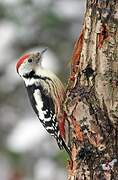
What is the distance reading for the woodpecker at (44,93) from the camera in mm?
5664

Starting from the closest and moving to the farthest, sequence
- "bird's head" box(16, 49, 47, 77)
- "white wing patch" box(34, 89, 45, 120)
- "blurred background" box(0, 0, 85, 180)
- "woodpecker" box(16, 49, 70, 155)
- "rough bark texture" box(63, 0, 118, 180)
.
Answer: "rough bark texture" box(63, 0, 118, 180)
"woodpecker" box(16, 49, 70, 155)
"white wing patch" box(34, 89, 45, 120)
"bird's head" box(16, 49, 47, 77)
"blurred background" box(0, 0, 85, 180)

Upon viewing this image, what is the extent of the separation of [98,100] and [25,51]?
4302 millimetres

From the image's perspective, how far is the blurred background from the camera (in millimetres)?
8641

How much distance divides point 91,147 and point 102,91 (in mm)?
390

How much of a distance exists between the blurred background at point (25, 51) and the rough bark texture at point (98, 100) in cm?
338

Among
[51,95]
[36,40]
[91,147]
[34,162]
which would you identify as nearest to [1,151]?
[34,162]

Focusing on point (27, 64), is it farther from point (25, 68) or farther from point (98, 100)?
point (98, 100)

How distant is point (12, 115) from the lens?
10.1 metres

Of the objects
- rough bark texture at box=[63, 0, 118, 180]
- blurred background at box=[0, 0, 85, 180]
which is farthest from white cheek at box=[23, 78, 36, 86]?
blurred background at box=[0, 0, 85, 180]

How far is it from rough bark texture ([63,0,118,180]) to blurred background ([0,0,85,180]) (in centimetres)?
338

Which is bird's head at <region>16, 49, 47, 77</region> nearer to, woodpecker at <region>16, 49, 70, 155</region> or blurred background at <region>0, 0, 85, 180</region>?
woodpecker at <region>16, 49, 70, 155</region>

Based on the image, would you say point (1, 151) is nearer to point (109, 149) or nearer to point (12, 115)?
point (12, 115)

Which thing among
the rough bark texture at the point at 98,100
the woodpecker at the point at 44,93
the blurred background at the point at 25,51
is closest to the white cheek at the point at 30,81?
the woodpecker at the point at 44,93

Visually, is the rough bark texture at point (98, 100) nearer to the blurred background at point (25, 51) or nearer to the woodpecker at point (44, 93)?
the woodpecker at point (44, 93)
